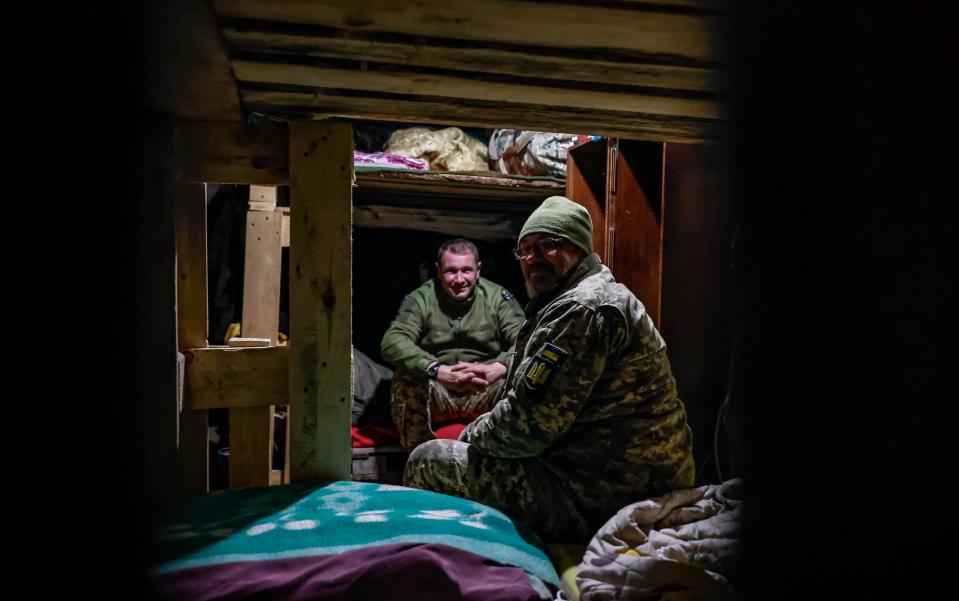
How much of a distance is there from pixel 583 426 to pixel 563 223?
35.5 inches

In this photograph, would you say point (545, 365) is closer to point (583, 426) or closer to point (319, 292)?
point (583, 426)

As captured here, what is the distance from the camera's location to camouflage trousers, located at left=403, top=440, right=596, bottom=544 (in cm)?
268

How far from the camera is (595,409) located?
272cm

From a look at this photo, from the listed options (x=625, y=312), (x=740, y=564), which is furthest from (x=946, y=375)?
(x=625, y=312)

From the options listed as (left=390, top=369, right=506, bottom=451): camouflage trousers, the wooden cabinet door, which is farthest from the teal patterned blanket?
(left=390, top=369, right=506, bottom=451): camouflage trousers

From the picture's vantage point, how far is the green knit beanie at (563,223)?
9.83 ft

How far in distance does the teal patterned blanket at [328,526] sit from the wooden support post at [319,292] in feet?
0.65

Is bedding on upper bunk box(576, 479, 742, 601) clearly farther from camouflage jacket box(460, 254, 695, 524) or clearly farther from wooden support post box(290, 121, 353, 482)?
wooden support post box(290, 121, 353, 482)

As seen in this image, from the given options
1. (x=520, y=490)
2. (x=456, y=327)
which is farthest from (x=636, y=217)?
(x=520, y=490)

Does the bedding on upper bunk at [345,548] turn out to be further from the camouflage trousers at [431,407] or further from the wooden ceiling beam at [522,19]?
the camouflage trousers at [431,407]

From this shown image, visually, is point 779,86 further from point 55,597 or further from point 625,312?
point 625,312

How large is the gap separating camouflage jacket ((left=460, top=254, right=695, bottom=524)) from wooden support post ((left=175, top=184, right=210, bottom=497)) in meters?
1.20

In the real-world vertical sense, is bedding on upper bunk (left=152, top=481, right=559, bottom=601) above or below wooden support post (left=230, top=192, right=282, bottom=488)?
below

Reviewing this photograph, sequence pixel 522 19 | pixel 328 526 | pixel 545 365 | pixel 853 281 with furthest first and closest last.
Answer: pixel 545 365, pixel 328 526, pixel 522 19, pixel 853 281
